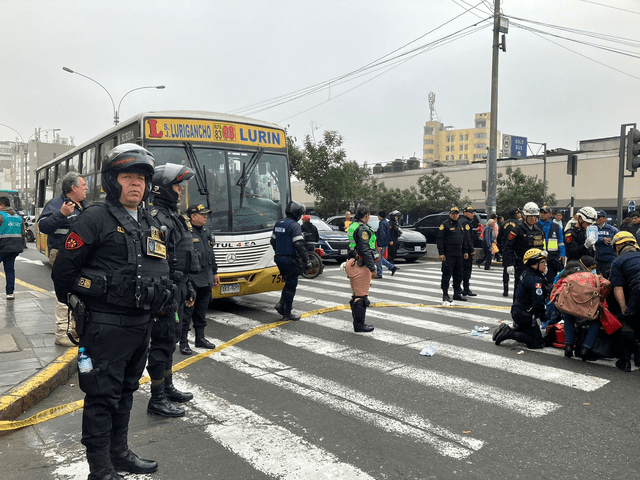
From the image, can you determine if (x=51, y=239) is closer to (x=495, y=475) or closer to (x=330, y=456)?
(x=330, y=456)

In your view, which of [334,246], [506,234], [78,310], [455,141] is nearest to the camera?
[78,310]

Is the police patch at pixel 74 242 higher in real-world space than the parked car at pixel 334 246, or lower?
higher

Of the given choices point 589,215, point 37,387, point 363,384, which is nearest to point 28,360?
point 37,387

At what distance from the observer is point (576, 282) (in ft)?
20.5

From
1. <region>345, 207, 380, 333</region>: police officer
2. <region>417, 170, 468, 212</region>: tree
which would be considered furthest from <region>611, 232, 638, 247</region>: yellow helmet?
<region>417, 170, 468, 212</region>: tree

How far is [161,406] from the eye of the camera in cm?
455

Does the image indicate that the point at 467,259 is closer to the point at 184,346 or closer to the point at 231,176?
the point at 231,176

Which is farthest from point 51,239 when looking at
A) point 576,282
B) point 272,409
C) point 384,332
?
point 576,282

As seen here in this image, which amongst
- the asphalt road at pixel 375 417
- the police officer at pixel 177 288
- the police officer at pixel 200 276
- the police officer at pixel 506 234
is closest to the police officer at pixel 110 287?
the asphalt road at pixel 375 417

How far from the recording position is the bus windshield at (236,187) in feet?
28.8

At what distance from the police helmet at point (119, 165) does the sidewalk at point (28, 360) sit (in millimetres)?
2413

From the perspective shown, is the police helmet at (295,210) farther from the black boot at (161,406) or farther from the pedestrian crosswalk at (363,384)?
the black boot at (161,406)

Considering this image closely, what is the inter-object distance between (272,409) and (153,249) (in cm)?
210

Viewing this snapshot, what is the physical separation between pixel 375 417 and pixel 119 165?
2859 mm
